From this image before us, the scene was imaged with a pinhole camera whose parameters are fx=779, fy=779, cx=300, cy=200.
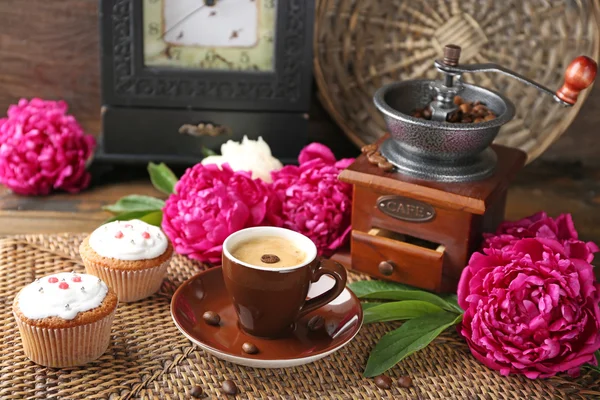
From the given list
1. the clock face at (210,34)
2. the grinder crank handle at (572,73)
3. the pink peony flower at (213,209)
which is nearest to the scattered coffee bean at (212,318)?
the pink peony flower at (213,209)

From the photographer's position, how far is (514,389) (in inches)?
47.4

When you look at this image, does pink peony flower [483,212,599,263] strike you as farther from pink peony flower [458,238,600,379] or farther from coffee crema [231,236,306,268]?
coffee crema [231,236,306,268]

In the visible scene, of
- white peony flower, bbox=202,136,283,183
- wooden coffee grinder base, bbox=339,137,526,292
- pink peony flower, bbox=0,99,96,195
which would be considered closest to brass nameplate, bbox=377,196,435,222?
wooden coffee grinder base, bbox=339,137,526,292

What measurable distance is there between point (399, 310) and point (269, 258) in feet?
0.88

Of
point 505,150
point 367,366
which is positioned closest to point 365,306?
point 367,366

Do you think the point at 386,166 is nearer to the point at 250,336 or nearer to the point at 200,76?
the point at 250,336

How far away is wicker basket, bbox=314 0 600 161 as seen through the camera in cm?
180

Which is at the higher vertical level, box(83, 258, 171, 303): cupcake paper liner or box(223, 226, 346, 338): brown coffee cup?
box(223, 226, 346, 338): brown coffee cup

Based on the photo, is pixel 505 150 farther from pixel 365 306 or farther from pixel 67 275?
pixel 67 275

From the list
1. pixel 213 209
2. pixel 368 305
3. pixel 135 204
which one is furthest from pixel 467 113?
pixel 135 204

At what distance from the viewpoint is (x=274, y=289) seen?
1.17m

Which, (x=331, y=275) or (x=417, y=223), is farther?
(x=417, y=223)

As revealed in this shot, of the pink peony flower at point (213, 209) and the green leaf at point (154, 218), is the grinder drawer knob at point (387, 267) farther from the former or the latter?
the green leaf at point (154, 218)

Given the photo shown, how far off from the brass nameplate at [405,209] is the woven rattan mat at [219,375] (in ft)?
0.65
